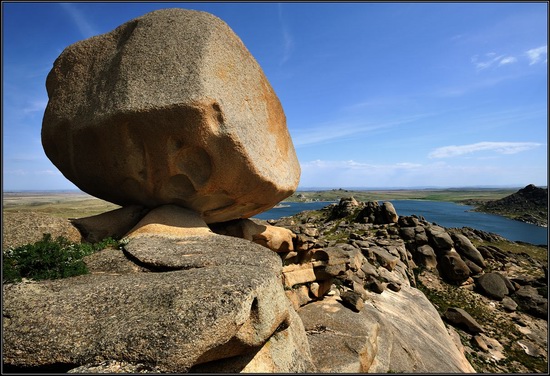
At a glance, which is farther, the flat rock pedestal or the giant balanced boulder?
the giant balanced boulder

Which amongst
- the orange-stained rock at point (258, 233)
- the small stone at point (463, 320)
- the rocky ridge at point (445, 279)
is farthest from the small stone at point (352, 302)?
the small stone at point (463, 320)

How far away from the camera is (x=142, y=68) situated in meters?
8.38

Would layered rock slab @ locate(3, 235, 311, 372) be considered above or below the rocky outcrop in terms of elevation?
below

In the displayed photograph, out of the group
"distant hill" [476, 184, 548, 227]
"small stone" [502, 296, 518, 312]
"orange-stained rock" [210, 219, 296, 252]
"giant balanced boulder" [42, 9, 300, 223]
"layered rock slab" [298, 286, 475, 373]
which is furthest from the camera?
"distant hill" [476, 184, 548, 227]

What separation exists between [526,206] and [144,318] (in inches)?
5446

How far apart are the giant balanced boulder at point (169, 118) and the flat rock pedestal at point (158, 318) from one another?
9.64 ft

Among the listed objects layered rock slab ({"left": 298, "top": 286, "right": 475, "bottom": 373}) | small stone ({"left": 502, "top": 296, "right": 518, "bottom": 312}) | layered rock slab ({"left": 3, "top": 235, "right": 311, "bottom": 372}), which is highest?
layered rock slab ({"left": 3, "top": 235, "right": 311, "bottom": 372})

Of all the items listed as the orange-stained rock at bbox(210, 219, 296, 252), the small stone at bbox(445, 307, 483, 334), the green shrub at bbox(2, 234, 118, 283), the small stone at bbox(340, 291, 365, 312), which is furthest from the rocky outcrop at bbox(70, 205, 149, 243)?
the small stone at bbox(445, 307, 483, 334)

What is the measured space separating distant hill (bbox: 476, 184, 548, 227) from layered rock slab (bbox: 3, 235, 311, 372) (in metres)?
109

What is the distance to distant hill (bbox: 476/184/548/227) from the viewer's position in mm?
94787

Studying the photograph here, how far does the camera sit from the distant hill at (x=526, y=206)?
9479 centimetres

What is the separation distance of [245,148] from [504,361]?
18.2 meters

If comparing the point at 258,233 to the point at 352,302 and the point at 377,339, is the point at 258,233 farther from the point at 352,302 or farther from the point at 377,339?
the point at 377,339

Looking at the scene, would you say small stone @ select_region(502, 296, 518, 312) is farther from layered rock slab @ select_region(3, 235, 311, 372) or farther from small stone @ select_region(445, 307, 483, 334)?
layered rock slab @ select_region(3, 235, 311, 372)
